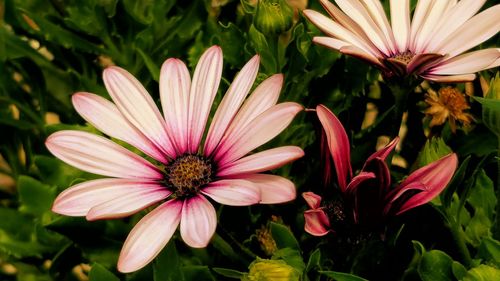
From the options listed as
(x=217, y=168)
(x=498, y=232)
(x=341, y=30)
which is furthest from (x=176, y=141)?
(x=498, y=232)

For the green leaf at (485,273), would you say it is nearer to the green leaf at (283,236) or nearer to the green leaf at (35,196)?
the green leaf at (283,236)

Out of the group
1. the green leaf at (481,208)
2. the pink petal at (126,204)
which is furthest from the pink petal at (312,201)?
the green leaf at (481,208)

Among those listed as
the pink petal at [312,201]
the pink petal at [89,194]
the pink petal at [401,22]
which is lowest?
the pink petal at [89,194]

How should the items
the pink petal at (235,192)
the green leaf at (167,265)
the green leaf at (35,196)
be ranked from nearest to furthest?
the pink petal at (235,192)
the green leaf at (167,265)
the green leaf at (35,196)

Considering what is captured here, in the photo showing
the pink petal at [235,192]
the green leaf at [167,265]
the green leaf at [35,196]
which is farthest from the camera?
the green leaf at [35,196]

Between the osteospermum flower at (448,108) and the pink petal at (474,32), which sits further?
the osteospermum flower at (448,108)

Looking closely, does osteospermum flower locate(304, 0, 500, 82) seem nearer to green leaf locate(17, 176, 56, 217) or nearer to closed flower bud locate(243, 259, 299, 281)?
closed flower bud locate(243, 259, 299, 281)

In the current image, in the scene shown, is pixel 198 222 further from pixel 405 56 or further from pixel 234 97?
pixel 405 56

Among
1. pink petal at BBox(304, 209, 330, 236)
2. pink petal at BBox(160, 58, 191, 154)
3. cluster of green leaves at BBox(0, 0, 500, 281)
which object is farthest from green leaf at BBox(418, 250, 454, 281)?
pink petal at BBox(160, 58, 191, 154)
